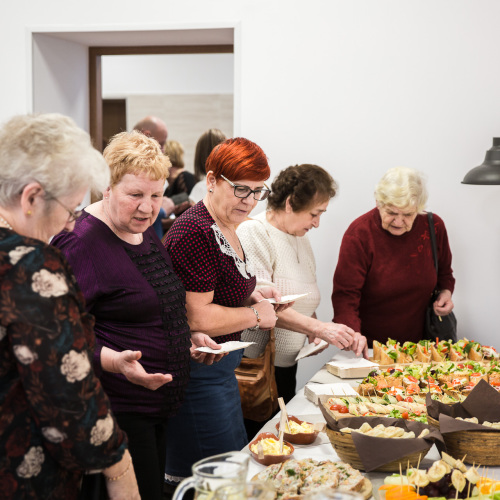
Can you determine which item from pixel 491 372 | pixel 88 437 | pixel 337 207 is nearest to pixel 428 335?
pixel 491 372

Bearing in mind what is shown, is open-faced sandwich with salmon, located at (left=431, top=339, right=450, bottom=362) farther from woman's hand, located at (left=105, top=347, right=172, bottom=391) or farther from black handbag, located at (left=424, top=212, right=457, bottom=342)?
woman's hand, located at (left=105, top=347, right=172, bottom=391)

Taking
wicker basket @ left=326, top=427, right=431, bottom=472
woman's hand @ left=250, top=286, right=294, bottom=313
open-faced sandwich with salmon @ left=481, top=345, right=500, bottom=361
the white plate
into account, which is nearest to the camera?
wicker basket @ left=326, top=427, right=431, bottom=472

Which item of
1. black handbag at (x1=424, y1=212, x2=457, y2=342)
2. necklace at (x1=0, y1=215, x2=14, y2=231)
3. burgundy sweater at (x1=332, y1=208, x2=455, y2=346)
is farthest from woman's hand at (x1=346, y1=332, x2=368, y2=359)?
necklace at (x1=0, y1=215, x2=14, y2=231)

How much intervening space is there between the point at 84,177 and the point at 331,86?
2.73 m

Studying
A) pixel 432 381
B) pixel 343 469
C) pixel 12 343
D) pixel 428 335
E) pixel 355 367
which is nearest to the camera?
pixel 12 343

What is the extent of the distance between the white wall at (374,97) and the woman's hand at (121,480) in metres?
2.60

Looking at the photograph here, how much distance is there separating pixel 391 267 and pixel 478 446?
150cm

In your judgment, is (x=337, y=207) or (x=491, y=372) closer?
(x=491, y=372)

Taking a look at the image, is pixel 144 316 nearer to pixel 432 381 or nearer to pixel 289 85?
pixel 432 381

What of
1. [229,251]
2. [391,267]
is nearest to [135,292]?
[229,251]

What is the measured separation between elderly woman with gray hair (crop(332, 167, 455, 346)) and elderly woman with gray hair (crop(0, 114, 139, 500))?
6.40ft

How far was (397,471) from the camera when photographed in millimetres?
1685

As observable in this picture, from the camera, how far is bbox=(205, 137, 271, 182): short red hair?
217 cm

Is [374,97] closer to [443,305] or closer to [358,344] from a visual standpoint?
[443,305]
